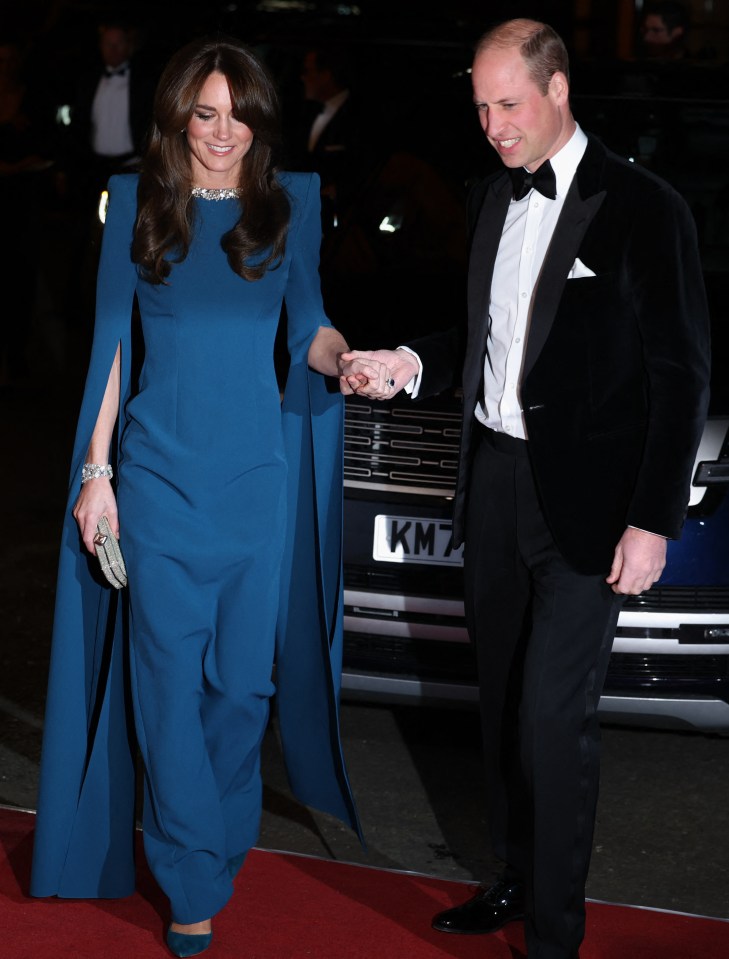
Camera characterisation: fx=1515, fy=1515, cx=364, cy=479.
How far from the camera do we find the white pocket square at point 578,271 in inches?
123

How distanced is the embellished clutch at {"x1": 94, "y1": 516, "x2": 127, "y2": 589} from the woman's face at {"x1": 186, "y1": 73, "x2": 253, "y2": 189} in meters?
0.81

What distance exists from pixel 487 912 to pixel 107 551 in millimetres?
1225

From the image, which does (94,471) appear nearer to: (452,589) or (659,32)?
(452,589)

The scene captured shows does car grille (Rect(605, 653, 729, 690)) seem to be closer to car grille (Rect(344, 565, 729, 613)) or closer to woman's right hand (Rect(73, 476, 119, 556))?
car grille (Rect(344, 565, 729, 613))

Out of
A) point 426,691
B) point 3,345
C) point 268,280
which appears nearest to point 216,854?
point 426,691

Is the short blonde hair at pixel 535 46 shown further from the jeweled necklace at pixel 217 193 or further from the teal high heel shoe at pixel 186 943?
the teal high heel shoe at pixel 186 943

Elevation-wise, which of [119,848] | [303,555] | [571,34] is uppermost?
[571,34]

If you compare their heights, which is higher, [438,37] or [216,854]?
[438,37]

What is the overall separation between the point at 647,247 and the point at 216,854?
5.37ft

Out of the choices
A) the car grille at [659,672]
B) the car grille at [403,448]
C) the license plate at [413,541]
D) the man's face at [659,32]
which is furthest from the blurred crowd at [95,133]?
the car grille at [659,672]

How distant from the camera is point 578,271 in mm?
3145

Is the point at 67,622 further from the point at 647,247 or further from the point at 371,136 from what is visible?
the point at 371,136

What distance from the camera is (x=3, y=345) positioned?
9.40m

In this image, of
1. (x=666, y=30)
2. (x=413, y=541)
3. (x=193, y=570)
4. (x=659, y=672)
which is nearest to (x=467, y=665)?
(x=413, y=541)
